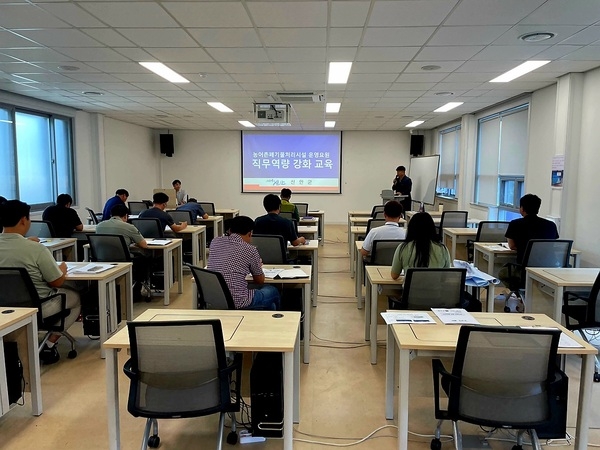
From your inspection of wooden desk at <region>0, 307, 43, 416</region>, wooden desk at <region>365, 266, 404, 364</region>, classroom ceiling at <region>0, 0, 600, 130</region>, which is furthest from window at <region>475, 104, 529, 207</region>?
wooden desk at <region>0, 307, 43, 416</region>

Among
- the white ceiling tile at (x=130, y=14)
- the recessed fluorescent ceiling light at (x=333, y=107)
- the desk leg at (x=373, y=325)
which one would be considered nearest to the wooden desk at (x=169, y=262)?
the white ceiling tile at (x=130, y=14)

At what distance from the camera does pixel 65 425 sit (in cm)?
277

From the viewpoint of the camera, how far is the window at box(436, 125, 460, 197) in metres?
10.8

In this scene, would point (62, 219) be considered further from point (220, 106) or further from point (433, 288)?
point (433, 288)

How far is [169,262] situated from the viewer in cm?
540

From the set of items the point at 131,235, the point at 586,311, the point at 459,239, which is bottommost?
the point at 586,311

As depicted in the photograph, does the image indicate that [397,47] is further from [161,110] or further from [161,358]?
[161,110]

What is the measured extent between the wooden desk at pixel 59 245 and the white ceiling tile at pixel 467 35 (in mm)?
4781

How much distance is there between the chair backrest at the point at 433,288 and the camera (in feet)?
9.83

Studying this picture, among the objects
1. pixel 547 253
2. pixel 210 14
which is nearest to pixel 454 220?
pixel 547 253

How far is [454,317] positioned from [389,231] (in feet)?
6.00

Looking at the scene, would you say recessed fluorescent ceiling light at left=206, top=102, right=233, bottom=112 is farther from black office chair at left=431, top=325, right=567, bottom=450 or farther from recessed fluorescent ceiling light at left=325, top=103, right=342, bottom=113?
black office chair at left=431, top=325, right=567, bottom=450

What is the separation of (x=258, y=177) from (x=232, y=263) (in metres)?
10.4

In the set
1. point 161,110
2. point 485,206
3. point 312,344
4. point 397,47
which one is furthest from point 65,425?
Result: point 485,206
